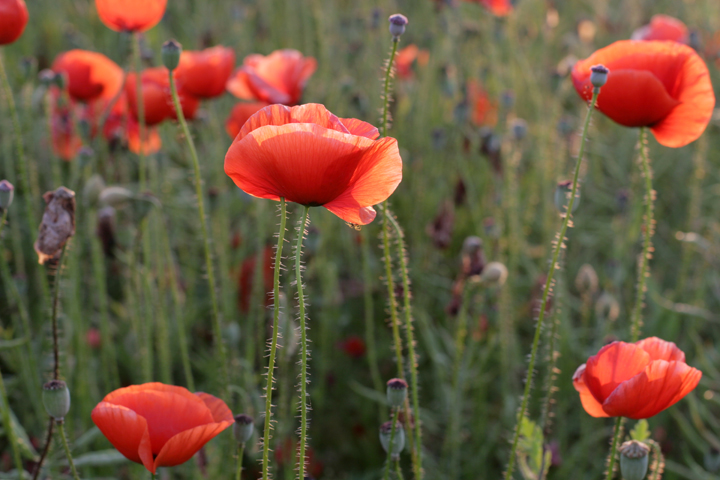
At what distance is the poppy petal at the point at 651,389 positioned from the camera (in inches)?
32.4

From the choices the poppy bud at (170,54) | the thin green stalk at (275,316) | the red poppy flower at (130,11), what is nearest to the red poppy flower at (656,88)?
the thin green stalk at (275,316)

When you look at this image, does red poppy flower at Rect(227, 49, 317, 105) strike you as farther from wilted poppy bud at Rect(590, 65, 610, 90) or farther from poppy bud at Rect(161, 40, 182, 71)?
wilted poppy bud at Rect(590, 65, 610, 90)

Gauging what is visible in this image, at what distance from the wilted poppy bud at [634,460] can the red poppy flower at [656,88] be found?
0.53m

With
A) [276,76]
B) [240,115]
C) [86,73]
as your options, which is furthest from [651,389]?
[86,73]

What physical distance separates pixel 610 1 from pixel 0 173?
4499 mm

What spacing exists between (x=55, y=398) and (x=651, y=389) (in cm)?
79

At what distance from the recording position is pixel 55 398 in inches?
35.6

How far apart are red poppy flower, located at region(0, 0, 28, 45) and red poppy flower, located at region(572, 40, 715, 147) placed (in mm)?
1085

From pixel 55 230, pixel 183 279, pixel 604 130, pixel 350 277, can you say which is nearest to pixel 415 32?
pixel 604 130

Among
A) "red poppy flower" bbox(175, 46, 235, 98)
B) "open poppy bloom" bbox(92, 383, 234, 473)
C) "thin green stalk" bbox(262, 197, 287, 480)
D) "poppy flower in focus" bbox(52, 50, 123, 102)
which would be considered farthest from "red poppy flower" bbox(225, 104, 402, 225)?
"poppy flower in focus" bbox(52, 50, 123, 102)

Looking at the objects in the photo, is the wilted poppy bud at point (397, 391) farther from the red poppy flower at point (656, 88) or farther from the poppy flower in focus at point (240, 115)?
the poppy flower in focus at point (240, 115)

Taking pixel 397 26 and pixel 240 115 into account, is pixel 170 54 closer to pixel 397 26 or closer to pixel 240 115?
pixel 397 26

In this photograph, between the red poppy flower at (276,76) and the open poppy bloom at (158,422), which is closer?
the open poppy bloom at (158,422)

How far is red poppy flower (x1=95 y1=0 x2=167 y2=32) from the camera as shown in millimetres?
1485
